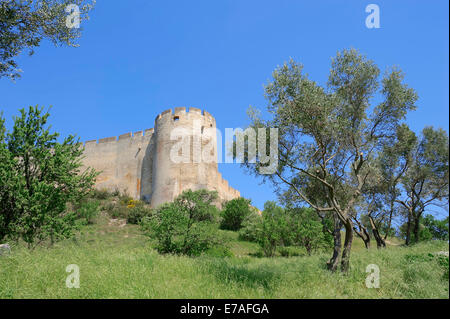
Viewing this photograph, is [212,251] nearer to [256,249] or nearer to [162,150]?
[256,249]

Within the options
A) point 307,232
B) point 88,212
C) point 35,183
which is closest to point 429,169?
point 307,232

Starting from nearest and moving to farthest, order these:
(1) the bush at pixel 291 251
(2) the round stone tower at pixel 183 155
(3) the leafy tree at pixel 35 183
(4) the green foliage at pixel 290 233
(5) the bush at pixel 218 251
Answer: (3) the leafy tree at pixel 35 183 < (5) the bush at pixel 218 251 < (4) the green foliage at pixel 290 233 < (1) the bush at pixel 291 251 < (2) the round stone tower at pixel 183 155

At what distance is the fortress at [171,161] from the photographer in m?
30.1

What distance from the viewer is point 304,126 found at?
8.73m

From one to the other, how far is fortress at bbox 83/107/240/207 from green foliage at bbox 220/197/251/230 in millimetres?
2884

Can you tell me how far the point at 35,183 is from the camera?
12281 mm

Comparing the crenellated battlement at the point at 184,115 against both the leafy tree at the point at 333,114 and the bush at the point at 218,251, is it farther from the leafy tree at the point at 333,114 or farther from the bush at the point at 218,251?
the leafy tree at the point at 333,114

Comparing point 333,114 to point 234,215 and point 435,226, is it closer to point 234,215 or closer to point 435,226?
point 234,215

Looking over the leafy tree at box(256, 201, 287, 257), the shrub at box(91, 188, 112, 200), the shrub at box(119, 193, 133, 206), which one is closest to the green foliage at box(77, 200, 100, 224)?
the shrub at box(119, 193, 133, 206)

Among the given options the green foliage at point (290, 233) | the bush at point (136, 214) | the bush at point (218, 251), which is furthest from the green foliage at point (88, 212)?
the bush at point (218, 251)

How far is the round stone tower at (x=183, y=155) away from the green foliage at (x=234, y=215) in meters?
2.90

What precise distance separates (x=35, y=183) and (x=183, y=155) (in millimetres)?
18751

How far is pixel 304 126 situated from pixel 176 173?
22.6 metres

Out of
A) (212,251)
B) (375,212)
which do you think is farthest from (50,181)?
(375,212)
